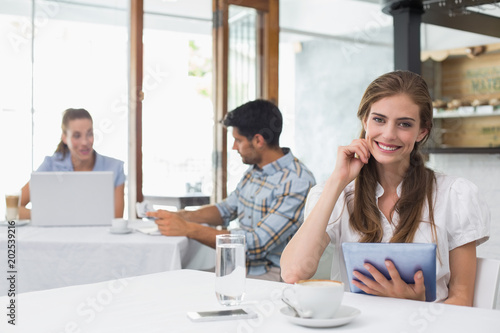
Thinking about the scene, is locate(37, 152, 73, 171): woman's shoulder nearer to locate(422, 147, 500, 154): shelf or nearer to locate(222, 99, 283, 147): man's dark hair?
locate(222, 99, 283, 147): man's dark hair

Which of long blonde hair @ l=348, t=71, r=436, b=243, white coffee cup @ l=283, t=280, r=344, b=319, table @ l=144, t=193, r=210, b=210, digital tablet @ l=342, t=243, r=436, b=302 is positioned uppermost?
long blonde hair @ l=348, t=71, r=436, b=243

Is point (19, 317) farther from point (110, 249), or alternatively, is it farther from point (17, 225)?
point (17, 225)

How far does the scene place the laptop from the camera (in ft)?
8.04

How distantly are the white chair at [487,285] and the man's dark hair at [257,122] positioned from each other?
1335mm

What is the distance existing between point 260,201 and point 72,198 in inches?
33.3

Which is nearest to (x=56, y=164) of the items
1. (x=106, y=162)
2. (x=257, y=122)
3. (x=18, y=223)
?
(x=106, y=162)

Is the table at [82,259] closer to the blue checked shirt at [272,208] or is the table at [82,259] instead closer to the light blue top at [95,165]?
the blue checked shirt at [272,208]

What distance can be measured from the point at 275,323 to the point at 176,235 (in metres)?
1.38

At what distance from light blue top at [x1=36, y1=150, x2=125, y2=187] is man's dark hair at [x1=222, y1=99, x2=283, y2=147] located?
874mm

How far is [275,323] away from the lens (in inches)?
38.7

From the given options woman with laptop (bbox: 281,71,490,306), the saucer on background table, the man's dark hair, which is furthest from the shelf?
the saucer on background table

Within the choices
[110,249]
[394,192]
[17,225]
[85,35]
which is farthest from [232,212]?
[85,35]

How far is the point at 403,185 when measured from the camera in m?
1.60

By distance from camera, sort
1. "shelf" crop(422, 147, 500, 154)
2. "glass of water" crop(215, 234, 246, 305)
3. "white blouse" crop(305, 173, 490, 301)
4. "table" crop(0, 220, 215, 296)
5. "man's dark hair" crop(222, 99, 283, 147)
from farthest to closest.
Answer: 1. "shelf" crop(422, 147, 500, 154)
2. "man's dark hair" crop(222, 99, 283, 147)
3. "table" crop(0, 220, 215, 296)
4. "white blouse" crop(305, 173, 490, 301)
5. "glass of water" crop(215, 234, 246, 305)
